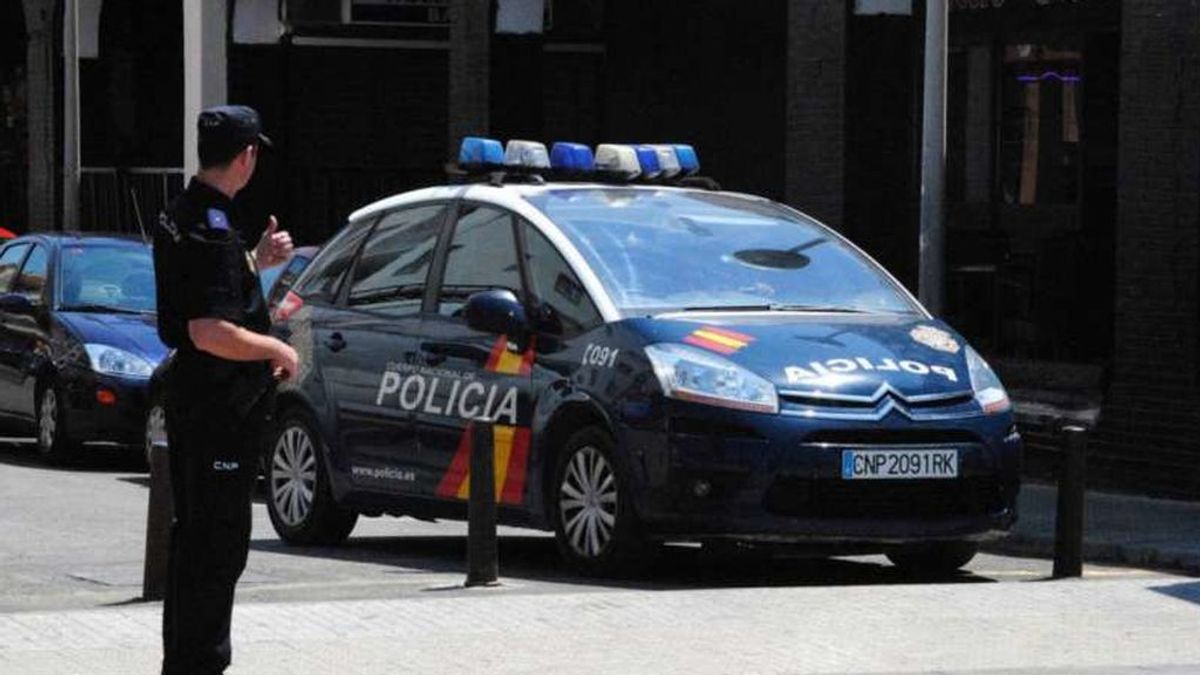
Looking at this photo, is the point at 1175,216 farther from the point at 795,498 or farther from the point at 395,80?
the point at 395,80

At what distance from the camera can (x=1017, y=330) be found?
63.0 feet

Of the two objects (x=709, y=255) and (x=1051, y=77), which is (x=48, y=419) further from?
(x=709, y=255)

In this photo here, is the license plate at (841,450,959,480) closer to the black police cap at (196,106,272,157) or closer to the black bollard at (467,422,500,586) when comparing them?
the black bollard at (467,422,500,586)

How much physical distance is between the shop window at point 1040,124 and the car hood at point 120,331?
5993mm

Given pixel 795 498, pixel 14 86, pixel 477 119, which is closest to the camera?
pixel 795 498

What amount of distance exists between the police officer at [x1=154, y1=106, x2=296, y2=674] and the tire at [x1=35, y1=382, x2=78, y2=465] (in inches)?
454

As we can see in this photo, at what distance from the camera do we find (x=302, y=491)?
13984 millimetres

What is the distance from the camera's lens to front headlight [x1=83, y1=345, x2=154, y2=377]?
62.4 ft

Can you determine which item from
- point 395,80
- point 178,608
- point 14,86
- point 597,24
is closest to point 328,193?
point 395,80

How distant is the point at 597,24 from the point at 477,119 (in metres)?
3.01

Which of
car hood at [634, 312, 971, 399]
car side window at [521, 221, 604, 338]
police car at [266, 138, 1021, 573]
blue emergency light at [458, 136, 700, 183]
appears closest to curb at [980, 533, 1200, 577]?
police car at [266, 138, 1021, 573]

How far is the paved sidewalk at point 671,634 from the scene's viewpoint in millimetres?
9211

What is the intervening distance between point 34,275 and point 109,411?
202 cm

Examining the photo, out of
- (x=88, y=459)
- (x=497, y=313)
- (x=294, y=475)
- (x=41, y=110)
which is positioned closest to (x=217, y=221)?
(x=497, y=313)
